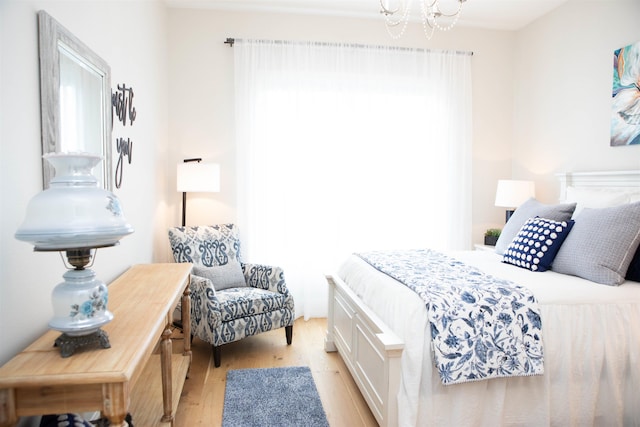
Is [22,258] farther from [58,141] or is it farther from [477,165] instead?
[477,165]

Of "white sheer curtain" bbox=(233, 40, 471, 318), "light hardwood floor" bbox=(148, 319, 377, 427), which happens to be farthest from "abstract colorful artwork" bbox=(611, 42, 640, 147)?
"light hardwood floor" bbox=(148, 319, 377, 427)

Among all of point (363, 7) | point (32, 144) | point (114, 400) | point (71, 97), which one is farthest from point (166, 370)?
point (363, 7)

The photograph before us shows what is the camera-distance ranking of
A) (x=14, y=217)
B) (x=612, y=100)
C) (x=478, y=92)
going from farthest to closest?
(x=478, y=92) < (x=612, y=100) < (x=14, y=217)

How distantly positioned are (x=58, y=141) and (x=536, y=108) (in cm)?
423

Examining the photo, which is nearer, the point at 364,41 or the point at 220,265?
the point at 220,265

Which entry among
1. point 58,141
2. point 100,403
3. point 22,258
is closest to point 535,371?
point 100,403

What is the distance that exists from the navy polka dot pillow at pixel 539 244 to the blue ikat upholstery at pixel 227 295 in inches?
68.7

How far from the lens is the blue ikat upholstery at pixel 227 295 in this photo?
→ 2955 millimetres

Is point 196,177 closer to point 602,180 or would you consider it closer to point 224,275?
point 224,275

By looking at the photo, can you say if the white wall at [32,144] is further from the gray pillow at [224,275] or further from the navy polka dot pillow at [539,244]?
the navy polka dot pillow at [539,244]

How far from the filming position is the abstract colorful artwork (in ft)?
9.96

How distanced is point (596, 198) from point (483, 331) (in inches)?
67.7

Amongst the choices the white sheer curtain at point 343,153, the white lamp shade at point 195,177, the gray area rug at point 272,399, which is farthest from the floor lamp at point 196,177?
the gray area rug at point 272,399

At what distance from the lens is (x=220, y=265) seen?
344cm
